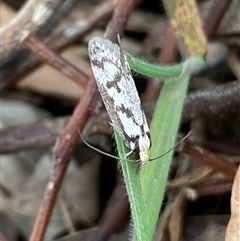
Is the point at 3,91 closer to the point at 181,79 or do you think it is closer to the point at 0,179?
the point at 0,179

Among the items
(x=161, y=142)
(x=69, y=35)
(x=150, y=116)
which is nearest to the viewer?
(x=161, y=142)

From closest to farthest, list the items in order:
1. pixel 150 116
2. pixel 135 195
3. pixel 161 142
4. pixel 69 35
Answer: pixel 135 195
pixel 161 142
pixel 150 116
pixel 69 35

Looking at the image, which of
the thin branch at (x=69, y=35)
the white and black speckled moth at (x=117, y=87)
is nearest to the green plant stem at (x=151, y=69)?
the white and black speckled moth at (x=117, y=87)

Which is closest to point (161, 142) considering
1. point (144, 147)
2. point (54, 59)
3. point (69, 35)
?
point (144, 147)

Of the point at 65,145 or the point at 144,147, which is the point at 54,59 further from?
the point at 144,147

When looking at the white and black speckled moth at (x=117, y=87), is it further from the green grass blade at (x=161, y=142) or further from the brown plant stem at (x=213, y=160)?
the brown plant stem at (x=213, y=160)

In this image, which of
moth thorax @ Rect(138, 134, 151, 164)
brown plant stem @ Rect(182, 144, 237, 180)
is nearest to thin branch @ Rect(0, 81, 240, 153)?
brown plant stem @ Rect(182, 144, 237, 180)

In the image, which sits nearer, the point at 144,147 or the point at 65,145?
the point at 144,147
